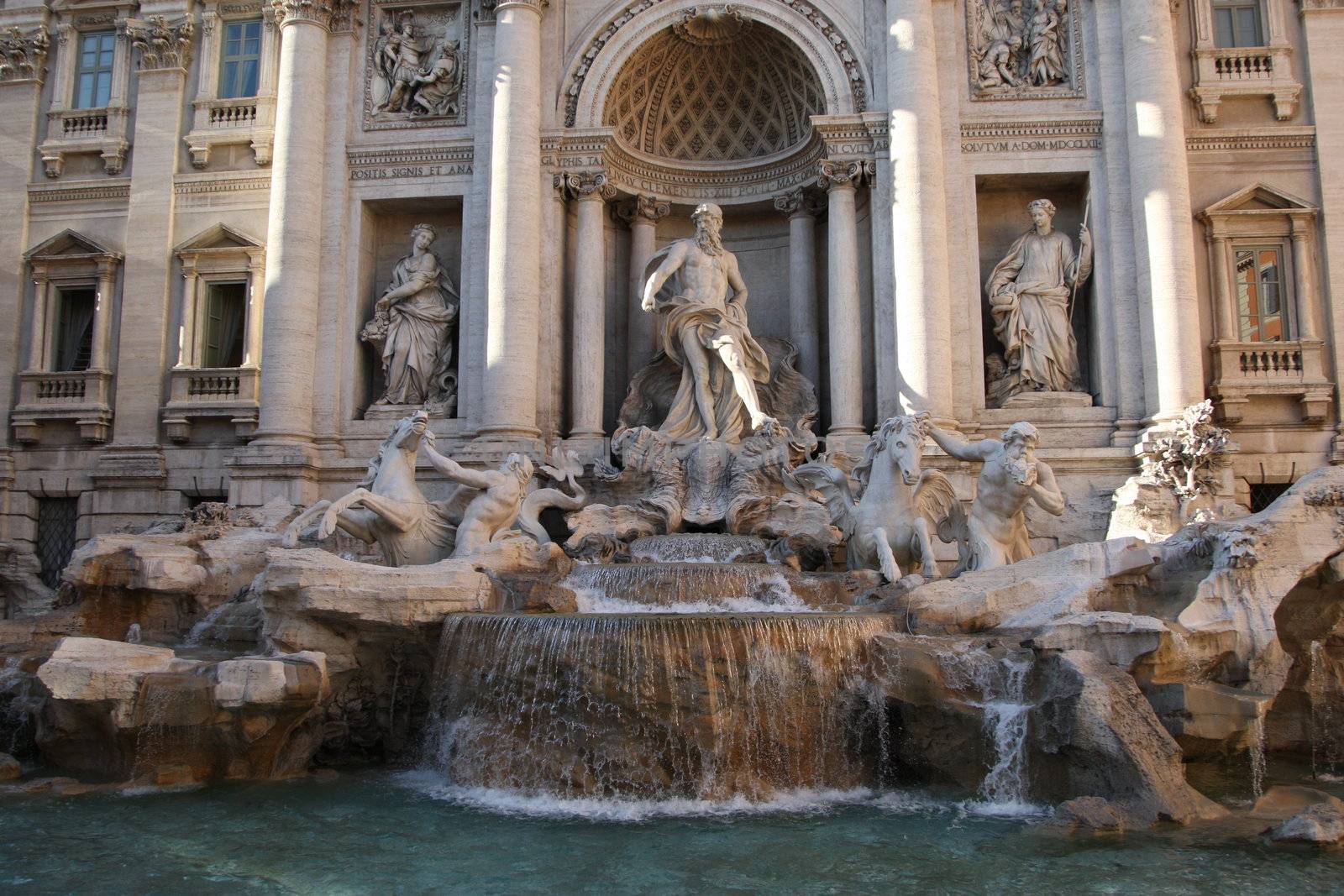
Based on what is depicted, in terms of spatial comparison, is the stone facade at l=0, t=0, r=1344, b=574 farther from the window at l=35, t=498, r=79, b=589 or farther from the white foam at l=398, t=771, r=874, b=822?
the white foam at l=398, t=771, r=874, b=822

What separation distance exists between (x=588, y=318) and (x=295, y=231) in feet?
14.9

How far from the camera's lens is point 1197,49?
16719mm

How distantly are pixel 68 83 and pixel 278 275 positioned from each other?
635 centimetres

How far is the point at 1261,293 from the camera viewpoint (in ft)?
53.7

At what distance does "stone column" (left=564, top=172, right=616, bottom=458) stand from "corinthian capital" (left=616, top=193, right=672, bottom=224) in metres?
0.88

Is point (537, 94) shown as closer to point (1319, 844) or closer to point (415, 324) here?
point (415, 324)

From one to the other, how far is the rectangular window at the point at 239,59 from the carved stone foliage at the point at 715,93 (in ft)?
20.2

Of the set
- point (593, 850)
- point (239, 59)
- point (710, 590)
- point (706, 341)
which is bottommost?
point (593, 850)

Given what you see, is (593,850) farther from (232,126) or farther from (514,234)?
(232,126)

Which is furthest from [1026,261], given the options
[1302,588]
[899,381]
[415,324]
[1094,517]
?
[415,324]

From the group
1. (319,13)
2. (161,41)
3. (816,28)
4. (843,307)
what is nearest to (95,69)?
(161,41)

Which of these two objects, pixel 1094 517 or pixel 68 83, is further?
pixel 68 83

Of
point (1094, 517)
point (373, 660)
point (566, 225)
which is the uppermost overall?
point (566, 225)

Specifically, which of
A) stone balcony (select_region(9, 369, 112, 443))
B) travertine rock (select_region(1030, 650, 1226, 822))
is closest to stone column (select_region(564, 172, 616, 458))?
stone balcony (select_region(9, 369, 112, 443))
